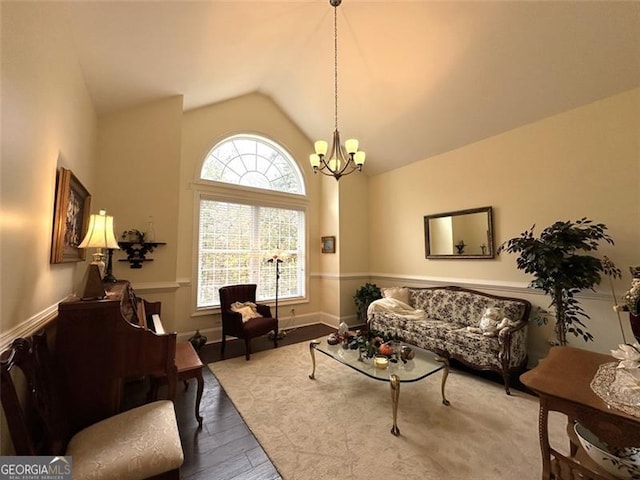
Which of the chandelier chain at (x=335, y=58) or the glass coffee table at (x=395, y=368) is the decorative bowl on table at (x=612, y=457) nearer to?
the glass coffee table at (x=395, y=368)

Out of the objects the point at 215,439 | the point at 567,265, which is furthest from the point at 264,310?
the point at 567,265

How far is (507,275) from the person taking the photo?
3.48 m

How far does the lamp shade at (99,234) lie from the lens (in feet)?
6.21

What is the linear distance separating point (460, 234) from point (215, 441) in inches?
155

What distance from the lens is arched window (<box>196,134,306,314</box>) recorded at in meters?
4.29

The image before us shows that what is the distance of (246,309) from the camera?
12.9ft

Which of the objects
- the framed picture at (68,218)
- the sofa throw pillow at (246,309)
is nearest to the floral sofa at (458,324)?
the sofa throw pillow at (246,309)

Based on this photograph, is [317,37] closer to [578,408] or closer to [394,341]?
[394,341]

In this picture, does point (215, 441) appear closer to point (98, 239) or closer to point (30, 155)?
point (98, 239)

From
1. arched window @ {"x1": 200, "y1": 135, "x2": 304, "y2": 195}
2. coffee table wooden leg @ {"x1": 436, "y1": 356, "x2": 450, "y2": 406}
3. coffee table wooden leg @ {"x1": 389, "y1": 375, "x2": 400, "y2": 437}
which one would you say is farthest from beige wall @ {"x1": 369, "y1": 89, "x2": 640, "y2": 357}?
coffee table wooden leg @ {"x1": 389, "y1": 375, "x2": 400, "y2": 437}

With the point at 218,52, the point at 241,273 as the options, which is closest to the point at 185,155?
the point at 218,52

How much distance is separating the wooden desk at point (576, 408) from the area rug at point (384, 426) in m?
0.50

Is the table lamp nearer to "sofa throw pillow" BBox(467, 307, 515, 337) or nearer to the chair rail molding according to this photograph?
the chair rail molding

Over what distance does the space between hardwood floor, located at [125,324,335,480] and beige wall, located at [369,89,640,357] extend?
3352 mm
